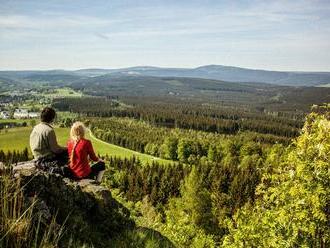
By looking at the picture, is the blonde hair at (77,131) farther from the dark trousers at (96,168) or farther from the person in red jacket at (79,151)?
the dark trousers at (96,168)

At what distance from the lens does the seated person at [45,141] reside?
583 inches

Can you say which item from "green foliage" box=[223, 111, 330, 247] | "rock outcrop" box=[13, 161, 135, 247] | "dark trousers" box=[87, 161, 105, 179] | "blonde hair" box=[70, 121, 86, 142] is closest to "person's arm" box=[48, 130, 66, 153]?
"blonde hair" box=[70, 121, 86, 142]

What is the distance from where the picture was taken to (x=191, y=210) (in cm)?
7069

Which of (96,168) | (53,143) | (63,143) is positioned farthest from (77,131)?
(63,143)

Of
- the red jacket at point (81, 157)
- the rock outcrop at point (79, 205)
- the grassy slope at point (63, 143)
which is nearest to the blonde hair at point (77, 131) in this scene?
the red jacket at point (81, 157)

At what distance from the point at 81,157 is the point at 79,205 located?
2.67 meters

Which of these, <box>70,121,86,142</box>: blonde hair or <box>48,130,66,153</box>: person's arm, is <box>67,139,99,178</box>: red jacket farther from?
<box>48,130,66,153</box>: person's arm

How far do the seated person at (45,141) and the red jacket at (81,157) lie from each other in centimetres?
66

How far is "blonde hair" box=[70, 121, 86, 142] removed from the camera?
50.1ft

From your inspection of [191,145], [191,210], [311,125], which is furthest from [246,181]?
[311,125]

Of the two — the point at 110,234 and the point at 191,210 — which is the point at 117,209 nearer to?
the point at 110,234

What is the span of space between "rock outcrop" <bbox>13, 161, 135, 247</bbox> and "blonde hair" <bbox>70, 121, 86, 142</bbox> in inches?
66.5

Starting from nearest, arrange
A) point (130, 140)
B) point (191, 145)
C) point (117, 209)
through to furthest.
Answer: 1. point (117, 209)
2. point (191, 145)
3. point (130, 140)

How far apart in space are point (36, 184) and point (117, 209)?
4.22 meters
